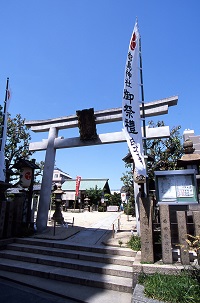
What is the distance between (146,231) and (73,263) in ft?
7.87

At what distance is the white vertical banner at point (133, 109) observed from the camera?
5.91 m

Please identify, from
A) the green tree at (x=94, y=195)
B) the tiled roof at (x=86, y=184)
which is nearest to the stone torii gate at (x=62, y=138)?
the green tree at (x=94, y=195)

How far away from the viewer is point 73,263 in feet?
19.5

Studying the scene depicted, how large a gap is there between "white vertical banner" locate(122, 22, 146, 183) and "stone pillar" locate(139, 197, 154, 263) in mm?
675

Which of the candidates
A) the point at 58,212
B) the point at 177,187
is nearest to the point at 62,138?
the point at 58,212

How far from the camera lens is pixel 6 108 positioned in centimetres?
1030

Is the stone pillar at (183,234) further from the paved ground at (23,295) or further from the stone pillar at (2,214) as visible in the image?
the stone pillar at (2,214)

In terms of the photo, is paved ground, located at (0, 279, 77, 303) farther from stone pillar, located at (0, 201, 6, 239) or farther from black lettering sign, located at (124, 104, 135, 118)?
black lettering sign, located at (124, 104, 135, 118)

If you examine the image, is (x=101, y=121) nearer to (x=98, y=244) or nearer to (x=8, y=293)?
(x=98, y=244)

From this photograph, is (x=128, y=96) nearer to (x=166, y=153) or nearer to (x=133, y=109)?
(x=133, y=109)

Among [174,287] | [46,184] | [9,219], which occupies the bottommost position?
[174,287]

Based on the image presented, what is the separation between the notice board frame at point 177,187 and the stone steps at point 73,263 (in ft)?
6.65

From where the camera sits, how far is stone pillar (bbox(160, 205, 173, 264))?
492cm

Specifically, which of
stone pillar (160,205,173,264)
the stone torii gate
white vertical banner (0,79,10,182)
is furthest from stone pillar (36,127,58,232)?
stone pillar (160,205,173,264)
